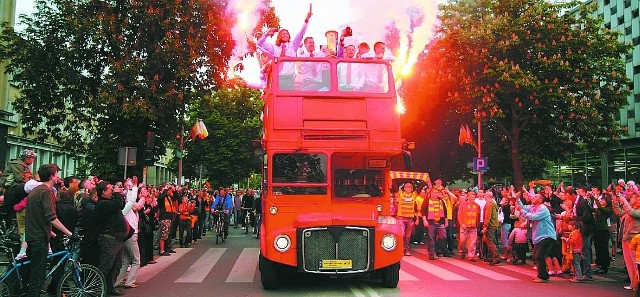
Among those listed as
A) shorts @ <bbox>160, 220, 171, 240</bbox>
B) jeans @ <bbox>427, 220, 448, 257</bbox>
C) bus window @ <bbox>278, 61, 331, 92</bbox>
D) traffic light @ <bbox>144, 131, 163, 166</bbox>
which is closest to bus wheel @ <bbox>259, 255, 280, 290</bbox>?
bus window @ <bbox>278, 61, 331, 92</bbox>

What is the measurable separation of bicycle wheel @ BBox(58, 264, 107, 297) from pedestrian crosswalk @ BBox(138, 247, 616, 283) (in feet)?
9.23

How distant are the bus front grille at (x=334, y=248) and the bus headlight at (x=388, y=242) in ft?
0.91

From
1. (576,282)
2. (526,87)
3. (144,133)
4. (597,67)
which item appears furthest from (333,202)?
(597,67)

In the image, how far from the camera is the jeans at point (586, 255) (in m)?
12.0

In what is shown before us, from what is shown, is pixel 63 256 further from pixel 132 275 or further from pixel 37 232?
pixel 132 275

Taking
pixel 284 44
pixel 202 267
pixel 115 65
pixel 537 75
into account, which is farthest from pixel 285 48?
pixel 537 75

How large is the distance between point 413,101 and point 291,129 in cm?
2432

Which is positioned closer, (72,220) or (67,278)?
(67,278)

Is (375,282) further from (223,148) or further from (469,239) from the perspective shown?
(223,148)

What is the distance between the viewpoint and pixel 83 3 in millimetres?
19984

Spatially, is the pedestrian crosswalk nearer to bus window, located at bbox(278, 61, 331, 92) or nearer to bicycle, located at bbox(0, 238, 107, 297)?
bicycle, located at bbox(0, 238, 107, 297)

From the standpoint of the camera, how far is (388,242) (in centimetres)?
921

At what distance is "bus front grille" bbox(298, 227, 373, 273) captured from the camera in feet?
29.6

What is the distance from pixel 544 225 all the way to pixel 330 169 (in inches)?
191
